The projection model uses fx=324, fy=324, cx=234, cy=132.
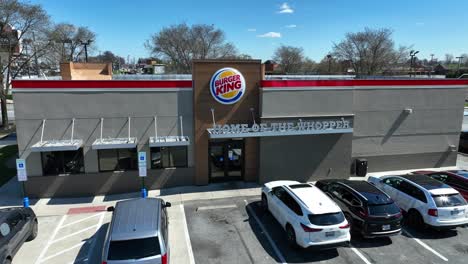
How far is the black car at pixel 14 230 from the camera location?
9580 mm

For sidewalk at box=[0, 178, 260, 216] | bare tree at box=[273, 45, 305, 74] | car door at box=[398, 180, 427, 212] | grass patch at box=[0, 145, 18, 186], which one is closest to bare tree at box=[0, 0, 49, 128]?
grass patch at box=[0, 145, 18, 186]

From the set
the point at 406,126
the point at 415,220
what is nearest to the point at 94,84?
the point at 415,220

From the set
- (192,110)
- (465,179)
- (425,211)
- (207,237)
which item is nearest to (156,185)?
(192,110)

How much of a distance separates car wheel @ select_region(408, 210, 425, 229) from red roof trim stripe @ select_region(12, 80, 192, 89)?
36.9ft

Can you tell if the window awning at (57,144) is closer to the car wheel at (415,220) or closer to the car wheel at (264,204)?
the car wheel at (264,204)

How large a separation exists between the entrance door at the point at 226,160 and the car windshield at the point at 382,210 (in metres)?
7.76

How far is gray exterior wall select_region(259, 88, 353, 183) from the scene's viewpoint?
16.9 m

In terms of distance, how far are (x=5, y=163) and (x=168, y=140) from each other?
1320 cm

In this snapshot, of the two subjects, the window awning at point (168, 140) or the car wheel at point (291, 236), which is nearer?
the car wheel at point (291, 236)

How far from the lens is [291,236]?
11031mm

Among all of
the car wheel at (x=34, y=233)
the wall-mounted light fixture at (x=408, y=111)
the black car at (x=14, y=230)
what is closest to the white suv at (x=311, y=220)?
the black car at (x=14, y=230)

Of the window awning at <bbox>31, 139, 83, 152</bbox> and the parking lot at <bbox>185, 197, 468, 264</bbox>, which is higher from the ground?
the window awning at <bbox>31, 139, 83, 152</bbox>

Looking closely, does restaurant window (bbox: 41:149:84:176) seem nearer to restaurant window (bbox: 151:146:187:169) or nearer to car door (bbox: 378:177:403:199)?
restaurant window (bbox: 151:146:187:169)

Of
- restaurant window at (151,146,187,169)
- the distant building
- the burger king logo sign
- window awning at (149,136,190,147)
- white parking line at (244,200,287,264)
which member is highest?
the distant building
